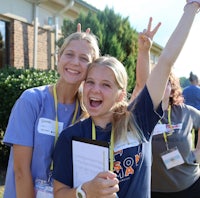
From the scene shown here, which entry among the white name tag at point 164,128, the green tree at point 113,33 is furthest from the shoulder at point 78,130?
the green tree at point 113,33

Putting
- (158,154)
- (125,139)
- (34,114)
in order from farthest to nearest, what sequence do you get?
(158,154)
(34,114)
(125,139)

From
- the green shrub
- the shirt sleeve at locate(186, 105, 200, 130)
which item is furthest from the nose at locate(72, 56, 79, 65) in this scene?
the green shrub

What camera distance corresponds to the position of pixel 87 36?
226cm

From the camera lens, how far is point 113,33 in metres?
10.5

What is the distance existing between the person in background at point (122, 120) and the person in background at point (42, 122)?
223 mm

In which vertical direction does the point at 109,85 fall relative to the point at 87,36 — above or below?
below

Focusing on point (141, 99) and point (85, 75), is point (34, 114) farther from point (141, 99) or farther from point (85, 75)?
point (141, 99)

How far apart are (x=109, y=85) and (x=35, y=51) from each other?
896 cm

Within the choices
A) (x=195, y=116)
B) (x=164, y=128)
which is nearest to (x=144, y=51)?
(x=164, y=128)

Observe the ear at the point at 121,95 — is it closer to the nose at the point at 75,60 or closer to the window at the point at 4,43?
the nose at the point at 75,60

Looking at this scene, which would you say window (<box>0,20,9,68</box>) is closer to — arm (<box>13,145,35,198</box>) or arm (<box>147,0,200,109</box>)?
arm (<box>13,145,35,198</box>)

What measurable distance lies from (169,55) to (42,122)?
85cm

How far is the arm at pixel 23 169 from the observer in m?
2.10

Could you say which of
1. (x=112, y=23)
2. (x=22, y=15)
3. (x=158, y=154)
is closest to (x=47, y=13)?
(x=22, y=15)
